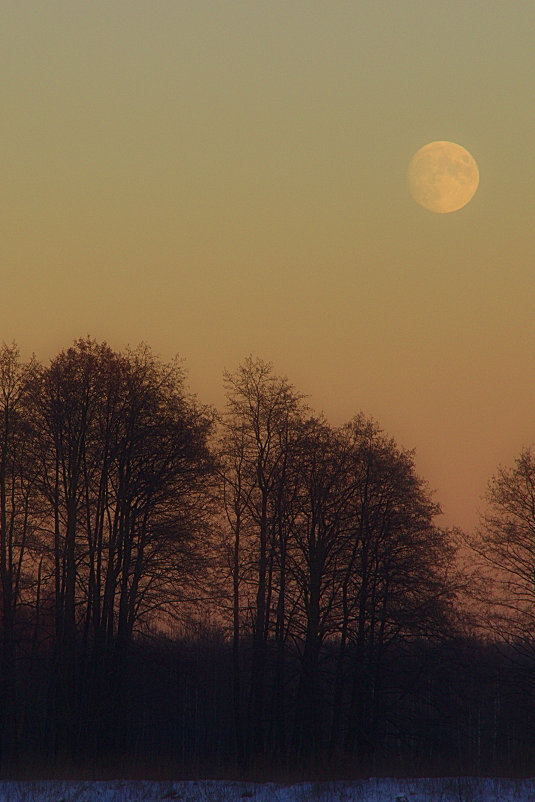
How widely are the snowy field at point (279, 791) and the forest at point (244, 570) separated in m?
3.98

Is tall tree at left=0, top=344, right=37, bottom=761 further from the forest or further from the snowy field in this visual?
the snowy field

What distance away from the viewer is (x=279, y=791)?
2750 centimetres

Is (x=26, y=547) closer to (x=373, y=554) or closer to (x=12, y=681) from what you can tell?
(x=12, y=681)

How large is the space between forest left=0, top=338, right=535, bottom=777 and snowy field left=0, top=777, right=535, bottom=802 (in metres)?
3.98

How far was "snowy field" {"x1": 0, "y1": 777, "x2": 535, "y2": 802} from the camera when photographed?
1021 inches

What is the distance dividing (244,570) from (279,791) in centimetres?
1469

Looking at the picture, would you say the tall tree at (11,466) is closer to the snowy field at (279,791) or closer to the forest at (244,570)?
the forest at (244,570)

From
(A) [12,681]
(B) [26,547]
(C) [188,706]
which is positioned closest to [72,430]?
(B) [26,547]

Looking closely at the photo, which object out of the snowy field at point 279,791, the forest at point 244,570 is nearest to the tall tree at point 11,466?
the forest at point 244,570

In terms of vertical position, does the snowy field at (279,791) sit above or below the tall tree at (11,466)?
below

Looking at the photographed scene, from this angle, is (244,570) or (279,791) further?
(244,570)

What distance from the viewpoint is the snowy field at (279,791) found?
2592 centimetres

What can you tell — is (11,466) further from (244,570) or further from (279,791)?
(279,791)

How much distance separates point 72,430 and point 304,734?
1598cm
